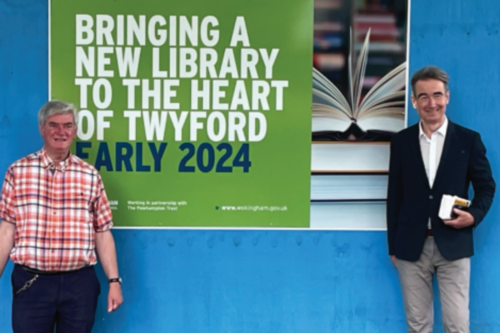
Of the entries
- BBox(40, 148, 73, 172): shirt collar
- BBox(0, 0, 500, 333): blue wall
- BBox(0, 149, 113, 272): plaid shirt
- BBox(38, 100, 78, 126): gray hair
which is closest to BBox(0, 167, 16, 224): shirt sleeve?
BBox(0, 149, 113, 272): plaid shirt

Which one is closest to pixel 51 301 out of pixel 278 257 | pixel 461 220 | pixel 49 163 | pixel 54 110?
pixel 49 163

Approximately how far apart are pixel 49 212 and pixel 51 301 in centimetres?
44

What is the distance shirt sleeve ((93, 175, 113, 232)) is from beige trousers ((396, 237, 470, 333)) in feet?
5.11

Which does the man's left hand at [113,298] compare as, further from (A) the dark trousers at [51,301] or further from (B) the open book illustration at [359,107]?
(B) the open book illustration at [359,107]

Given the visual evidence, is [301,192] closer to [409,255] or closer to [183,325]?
[409,255]

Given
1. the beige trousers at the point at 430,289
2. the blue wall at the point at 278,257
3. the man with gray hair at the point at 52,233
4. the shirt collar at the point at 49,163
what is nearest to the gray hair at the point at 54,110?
the man with gray hair at the point at 52,233

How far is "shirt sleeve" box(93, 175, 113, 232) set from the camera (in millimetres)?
2762

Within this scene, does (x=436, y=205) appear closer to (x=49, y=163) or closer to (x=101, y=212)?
(x=101, y=212)

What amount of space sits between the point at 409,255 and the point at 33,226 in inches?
74.4

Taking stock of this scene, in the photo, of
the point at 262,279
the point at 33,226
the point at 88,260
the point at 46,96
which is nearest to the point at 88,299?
the point at 88,260

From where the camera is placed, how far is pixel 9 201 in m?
2.66

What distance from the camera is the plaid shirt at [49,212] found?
2600 mm

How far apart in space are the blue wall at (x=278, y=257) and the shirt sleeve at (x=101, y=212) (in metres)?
0.37

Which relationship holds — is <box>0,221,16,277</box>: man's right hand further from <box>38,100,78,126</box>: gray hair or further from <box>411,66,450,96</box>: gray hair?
<box>411,66,450,96</box>: gray hair
